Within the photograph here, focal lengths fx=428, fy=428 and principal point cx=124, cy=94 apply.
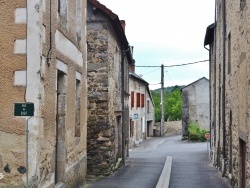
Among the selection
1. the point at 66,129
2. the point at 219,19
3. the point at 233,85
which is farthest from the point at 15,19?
the point at 219,19

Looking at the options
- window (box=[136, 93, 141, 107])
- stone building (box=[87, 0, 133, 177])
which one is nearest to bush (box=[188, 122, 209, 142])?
window (box=[136, 93, 141, 107])

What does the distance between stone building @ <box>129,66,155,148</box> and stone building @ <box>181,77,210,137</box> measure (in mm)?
3743

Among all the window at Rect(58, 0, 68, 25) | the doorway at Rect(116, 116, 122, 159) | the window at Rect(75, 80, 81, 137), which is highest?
the window at Rect(58, 0, 68, 25)

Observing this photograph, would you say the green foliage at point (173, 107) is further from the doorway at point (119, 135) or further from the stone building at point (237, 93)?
the stone building at point (237, 93)

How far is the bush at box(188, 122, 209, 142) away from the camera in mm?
34156

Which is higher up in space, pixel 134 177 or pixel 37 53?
pixel 37 53

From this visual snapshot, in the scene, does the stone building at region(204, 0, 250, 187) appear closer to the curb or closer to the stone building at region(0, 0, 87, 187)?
the curb

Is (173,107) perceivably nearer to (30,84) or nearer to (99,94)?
(99,94)

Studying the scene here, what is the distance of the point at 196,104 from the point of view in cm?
3528

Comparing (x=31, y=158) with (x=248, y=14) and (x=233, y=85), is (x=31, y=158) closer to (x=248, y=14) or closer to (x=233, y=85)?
(x=248, y=14)

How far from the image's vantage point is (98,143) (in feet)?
45.9

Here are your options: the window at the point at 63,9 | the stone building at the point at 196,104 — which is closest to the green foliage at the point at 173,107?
the stone building at the point at 196,104

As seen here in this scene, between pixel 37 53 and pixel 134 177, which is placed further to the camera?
pixel 134 177

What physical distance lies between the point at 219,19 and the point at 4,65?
10.7 meters
